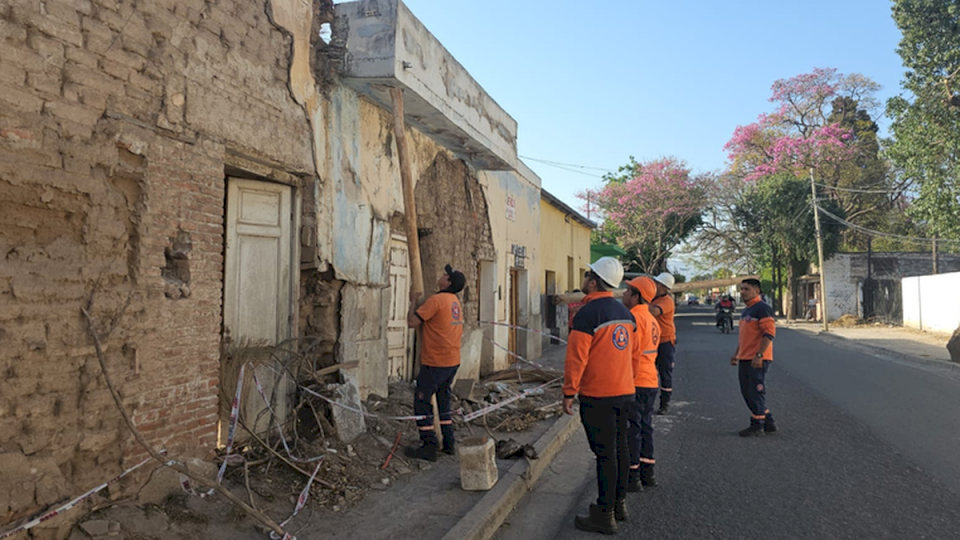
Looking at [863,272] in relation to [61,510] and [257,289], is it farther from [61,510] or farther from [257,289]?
[61,510]

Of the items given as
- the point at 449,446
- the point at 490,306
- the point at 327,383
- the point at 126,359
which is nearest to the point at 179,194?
the point at 126,359

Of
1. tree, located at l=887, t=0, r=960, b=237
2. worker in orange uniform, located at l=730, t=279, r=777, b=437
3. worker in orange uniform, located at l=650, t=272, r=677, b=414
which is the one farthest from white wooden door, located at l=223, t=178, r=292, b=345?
tree, located at l=887, t=0, r=960, b=237

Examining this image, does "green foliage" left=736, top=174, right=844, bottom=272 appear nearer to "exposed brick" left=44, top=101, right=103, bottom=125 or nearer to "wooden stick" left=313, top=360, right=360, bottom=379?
"wooden stick" left=313, top=360, right=360, bottom=379

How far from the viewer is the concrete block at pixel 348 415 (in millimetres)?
5809

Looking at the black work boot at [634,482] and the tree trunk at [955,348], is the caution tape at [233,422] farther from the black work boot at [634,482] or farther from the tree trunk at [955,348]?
the tree trunk at [955,348]

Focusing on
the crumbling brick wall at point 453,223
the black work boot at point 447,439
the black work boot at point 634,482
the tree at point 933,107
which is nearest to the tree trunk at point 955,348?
the tree at point 933,107

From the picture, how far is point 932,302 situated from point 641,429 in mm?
22955

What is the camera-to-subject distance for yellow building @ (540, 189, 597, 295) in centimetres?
1677

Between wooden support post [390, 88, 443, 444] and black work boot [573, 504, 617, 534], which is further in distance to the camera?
wooden support post [390, 88, 443, 444]

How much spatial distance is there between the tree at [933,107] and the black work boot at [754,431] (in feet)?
52.6

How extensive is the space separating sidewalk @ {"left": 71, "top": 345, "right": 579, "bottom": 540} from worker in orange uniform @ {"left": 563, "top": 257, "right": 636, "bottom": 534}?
0.77m

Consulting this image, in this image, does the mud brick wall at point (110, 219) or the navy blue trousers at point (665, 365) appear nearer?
the mud brick wall at point (110, 219)

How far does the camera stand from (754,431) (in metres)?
6.95

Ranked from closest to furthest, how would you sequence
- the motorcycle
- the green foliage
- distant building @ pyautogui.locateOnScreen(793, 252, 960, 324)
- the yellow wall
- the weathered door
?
the weathered door, the yellow wall, the motorcycle, distant building @ pyautogui.locateOnScreen(793, 252, 960, 324), the green foliage
